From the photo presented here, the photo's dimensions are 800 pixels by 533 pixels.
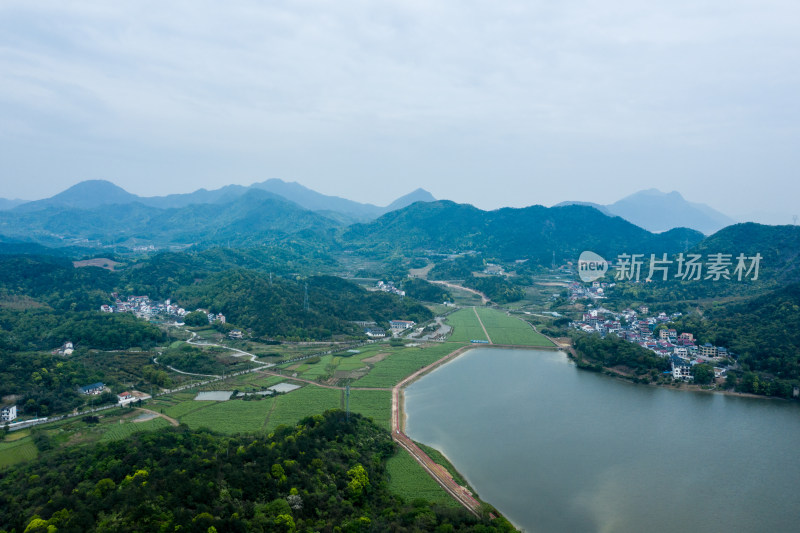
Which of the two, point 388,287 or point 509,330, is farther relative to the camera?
point 388,287

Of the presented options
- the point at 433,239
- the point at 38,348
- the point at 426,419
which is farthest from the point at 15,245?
the point at 426,419

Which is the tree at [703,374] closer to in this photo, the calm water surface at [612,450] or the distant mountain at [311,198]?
the calm water surface at [612,450]

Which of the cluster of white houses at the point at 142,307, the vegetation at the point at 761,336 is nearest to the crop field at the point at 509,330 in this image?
the vegetation at the point at 761,336

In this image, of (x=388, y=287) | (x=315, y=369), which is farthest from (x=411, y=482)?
(x=388, y=287)

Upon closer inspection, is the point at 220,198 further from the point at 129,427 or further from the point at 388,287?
the point at 129,427

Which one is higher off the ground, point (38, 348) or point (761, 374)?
point (761, 374)

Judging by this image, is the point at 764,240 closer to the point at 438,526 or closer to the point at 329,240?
the point at 438,526

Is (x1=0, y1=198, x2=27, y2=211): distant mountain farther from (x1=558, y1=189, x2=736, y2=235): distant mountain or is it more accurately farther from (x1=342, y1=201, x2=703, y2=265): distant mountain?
(x1=558, y1=189, x2=736, y2=235): distant mountain
